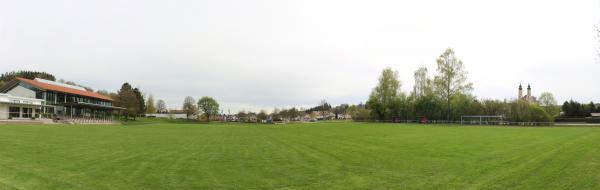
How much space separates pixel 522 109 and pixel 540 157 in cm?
6281

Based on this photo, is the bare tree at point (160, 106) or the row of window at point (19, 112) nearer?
the row of window at point (19, 112)

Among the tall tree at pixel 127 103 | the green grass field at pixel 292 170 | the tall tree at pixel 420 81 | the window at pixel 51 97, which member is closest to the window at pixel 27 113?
the window at pixel 51 97

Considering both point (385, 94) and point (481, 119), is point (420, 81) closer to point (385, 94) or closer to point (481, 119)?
point (385, 94)

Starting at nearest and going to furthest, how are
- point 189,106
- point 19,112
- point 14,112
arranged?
point 14,112 < point 19,112 < point 189,106

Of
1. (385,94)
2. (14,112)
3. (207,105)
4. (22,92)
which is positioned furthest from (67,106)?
(385,94)

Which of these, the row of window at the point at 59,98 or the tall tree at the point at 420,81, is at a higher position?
the tall tree at the point at 420,81

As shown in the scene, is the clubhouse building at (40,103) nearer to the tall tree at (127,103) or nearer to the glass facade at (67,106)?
the glass facade at (67,106)

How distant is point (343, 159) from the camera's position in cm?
1468

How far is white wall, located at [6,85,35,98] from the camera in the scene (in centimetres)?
7134

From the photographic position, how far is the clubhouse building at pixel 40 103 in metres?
62.8

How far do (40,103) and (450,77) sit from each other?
3033 inches

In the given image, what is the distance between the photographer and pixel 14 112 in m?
63.4

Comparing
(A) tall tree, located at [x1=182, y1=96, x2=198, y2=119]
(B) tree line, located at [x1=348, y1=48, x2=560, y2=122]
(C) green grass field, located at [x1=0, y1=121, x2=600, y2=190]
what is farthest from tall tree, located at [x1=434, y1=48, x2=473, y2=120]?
(A) tall tree, located at [x1=182, y1=96, x2=198, y2=119]

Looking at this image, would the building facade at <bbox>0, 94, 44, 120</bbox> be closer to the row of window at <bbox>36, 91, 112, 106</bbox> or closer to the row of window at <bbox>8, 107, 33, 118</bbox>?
the row of window at <bbox>8, 107, 33, 118</bbox>
